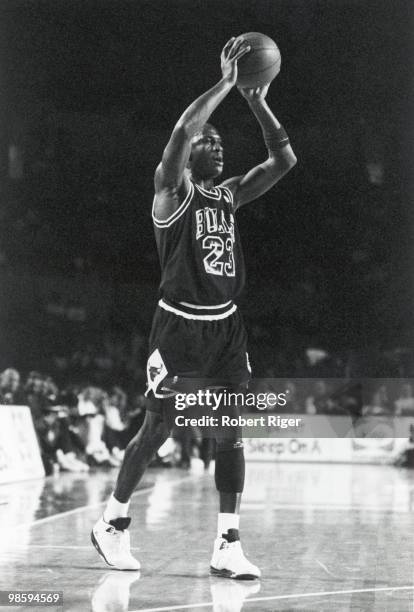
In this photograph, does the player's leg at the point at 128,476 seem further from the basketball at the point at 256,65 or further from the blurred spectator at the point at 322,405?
the blurred spectator at the point at 322,405

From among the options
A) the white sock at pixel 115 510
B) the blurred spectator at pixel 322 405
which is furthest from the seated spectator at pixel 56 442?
the white sock at pixel 115 510

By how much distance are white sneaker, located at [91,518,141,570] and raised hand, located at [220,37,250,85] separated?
1.67 m

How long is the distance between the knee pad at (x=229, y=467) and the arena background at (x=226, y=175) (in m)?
2.31

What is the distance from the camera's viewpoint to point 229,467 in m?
3.38

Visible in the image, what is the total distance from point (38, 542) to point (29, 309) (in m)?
3.14

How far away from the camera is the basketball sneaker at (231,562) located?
314 centimetres

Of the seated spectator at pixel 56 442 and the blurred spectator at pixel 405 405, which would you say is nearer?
the blurred spectator at pixel 405 405

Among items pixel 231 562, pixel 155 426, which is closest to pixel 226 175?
pixel 155 426

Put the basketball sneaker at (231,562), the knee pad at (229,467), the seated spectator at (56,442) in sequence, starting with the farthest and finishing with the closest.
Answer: the seated spectator at (56,442) < the knee pad at (229,467) < the basketball sneaker at (231,562)

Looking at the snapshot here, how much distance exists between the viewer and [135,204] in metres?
6.66

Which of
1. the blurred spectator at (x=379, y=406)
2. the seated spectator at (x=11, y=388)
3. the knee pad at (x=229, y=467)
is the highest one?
the seated spectator at (x=11, y=388)

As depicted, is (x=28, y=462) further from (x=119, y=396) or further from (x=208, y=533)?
(x=208, y=533)

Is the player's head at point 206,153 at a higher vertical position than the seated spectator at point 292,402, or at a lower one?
higher

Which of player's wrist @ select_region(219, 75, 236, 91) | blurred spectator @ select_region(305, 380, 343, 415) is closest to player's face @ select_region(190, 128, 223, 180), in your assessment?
player's wrist @ select_region(219, 75, 236, 91)
